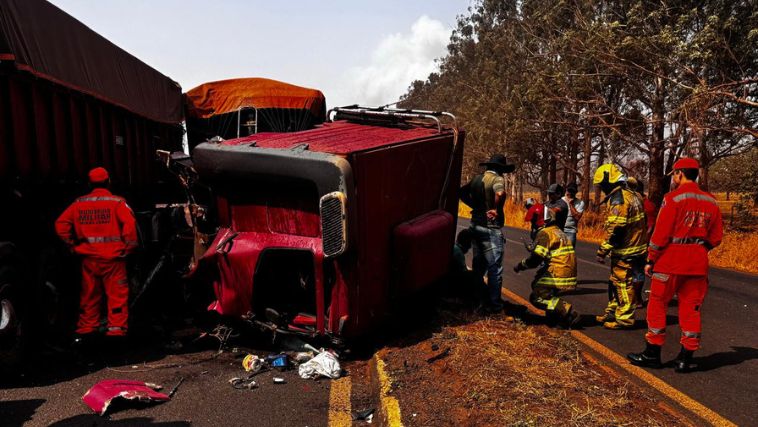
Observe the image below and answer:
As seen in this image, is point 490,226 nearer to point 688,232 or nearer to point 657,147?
point 688,232

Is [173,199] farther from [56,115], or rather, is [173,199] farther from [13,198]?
[13,198]

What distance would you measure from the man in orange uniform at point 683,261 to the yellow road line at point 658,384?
0.15m

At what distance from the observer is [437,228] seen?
17.6 feet

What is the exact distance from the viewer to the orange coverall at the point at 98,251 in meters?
4.92

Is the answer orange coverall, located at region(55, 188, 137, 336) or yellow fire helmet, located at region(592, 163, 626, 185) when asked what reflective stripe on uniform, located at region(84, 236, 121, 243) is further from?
yellow fire helmet, located at region(592, 163, 626, 185)

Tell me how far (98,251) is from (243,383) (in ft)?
6.47

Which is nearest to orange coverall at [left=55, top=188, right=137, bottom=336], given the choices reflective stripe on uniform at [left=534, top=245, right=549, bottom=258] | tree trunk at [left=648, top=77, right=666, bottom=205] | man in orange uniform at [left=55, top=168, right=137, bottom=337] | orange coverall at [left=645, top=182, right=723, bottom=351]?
man in orange uniform at [left=55, top=168, right=137, bottom=337]

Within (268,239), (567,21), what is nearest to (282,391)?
(268,239)

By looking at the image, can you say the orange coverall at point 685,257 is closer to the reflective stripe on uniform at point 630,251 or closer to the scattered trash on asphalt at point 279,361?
the reflective stripe on uniform at point 630,251

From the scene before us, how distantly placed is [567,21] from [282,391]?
21.9 meters

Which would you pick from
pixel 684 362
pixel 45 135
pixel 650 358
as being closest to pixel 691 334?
pixel 684 362

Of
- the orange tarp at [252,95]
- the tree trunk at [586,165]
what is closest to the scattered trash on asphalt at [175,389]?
the orange tarp at [252,95]

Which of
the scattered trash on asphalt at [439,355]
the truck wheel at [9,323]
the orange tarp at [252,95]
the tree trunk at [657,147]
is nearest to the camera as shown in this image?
the truck wheel at [9,323]

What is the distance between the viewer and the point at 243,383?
4.24 meters
